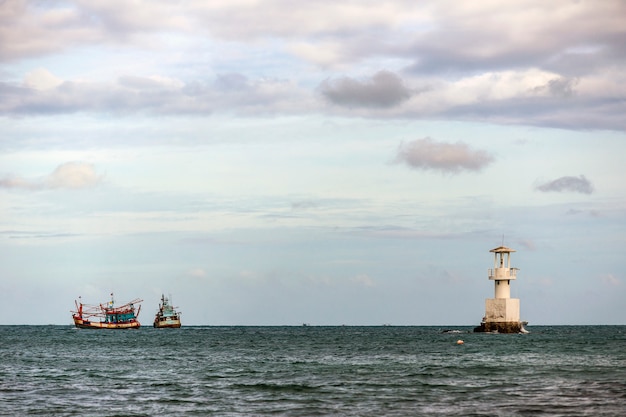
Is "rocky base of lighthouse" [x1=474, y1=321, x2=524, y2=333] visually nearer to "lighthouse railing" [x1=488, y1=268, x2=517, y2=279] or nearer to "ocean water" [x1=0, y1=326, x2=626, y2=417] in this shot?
"lighthouse railing" [x1=488, y1=268, x2=517, y2=279]

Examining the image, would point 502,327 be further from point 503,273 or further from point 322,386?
point 322,386

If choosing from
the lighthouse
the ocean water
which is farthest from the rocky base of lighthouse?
the ocean water

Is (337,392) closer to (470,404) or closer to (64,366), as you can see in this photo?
(470,404)

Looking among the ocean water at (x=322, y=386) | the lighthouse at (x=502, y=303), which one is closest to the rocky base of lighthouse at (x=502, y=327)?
the lighthouse at (x=502, y=303)

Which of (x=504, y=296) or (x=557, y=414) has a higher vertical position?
(x=504, y=296)

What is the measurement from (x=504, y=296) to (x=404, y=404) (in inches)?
2677

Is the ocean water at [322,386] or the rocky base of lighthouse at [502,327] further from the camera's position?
the rocky base of lighthouse at [502,327]

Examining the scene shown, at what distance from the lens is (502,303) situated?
10481cm

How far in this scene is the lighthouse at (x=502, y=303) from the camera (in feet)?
341

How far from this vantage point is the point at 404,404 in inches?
1549

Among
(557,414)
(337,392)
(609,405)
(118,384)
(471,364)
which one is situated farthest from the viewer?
(471,364)

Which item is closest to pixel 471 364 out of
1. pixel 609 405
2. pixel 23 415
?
pixel 609 405

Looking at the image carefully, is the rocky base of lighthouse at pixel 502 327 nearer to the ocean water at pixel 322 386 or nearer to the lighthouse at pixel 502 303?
the lighthouse at pixel 502 303

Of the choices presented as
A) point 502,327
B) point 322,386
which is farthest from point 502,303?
point 322,386
